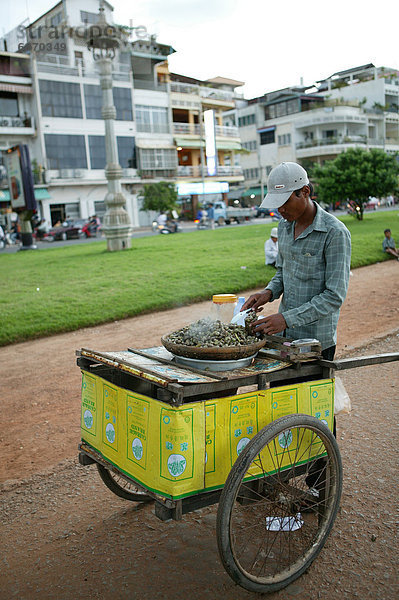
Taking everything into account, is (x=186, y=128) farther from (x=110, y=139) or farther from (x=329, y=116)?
(x=110, y=139)

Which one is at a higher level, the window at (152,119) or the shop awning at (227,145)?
the window at (152,119)

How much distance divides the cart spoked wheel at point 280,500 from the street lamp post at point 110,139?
17.5 meters

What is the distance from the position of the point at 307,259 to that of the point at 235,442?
3.83 ft

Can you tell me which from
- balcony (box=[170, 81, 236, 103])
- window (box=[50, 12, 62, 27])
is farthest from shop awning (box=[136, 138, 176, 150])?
window (box=[50, 12, 62, 27])


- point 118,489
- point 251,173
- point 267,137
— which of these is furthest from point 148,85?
point 118,489

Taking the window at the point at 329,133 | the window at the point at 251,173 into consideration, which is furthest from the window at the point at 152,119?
the window at the point at 329,133

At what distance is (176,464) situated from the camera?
238 centimetres

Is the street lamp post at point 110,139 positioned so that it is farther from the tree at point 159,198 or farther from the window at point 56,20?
the window at point 56,20

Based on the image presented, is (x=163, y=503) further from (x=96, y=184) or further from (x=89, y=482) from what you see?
(x=96, y=184)

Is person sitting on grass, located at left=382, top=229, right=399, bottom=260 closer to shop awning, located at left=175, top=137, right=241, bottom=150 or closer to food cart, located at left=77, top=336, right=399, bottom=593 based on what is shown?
food cart, located at left=77, top=336, right=399, bottom=593

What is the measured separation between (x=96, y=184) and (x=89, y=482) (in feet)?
135

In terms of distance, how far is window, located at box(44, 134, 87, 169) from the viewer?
3991 centimetres

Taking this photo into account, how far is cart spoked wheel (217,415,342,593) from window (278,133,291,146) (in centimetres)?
5822

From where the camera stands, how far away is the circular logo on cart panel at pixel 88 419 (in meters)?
3.04
